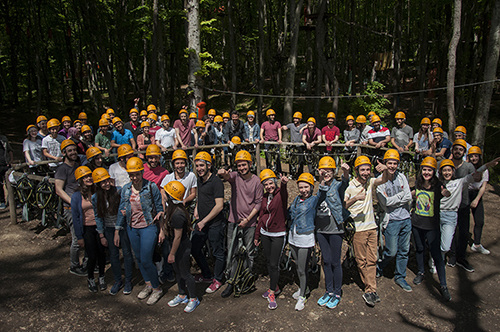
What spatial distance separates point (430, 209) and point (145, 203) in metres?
4.26

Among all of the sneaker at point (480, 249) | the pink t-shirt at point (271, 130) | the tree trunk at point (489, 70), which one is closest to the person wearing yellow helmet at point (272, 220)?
the sneaker at point (480, 249)

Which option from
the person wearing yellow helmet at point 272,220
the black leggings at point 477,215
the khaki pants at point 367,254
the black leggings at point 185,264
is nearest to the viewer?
the black leggings at point 185,264

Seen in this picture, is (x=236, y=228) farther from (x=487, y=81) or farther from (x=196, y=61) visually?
(x=487, y=81)

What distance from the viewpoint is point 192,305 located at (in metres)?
4.91

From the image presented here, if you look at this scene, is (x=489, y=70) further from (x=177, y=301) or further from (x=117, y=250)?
(x=117, y=250)

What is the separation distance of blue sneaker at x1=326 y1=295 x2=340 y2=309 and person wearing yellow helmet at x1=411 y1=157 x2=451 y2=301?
5.50 feet

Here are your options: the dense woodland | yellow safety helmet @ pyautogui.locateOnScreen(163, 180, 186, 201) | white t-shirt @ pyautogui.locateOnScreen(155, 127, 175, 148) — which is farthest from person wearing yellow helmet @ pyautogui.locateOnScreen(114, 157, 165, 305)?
the dense woodland

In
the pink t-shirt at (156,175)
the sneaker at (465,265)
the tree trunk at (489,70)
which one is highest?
the tree trunk at (489,70)

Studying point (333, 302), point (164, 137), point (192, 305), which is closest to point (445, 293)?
point (333, 302)

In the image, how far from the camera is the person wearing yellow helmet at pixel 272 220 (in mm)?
4848

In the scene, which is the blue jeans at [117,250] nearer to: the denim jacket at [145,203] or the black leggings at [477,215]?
the denim jacket at [145,203]

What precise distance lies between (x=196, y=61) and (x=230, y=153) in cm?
305

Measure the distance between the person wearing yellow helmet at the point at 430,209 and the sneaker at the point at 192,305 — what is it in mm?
3580

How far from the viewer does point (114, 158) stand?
8203 millimetres
